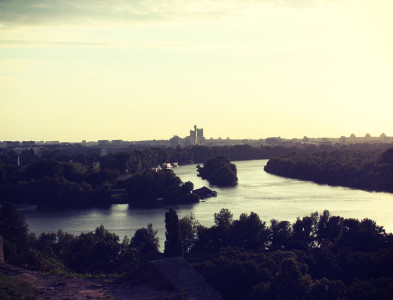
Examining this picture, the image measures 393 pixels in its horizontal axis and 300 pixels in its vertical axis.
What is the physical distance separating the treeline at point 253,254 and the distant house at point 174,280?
0.65ft

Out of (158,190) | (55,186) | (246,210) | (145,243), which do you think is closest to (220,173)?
(158,190)

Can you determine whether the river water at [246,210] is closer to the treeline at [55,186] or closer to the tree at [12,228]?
the treeline at [55,186]

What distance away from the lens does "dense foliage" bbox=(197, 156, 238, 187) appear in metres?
22.4

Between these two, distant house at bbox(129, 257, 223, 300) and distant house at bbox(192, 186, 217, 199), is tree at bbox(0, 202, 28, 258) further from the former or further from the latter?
distant house at bbox(192, 186, 217, 199)

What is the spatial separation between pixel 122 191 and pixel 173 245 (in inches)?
467

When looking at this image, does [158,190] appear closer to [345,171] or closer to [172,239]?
[345,171]

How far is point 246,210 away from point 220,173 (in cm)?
893

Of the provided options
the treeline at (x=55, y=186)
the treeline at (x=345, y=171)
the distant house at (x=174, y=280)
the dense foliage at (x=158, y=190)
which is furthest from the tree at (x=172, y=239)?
the treeline at (x=345, y=171)

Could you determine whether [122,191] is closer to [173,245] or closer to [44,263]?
[173,245]

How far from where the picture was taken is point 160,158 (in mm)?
34875

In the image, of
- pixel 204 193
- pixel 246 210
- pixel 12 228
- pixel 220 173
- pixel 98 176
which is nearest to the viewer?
pixel 12 228

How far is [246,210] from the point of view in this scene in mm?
14203

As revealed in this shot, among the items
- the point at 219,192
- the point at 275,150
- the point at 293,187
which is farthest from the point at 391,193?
the point at 275,150

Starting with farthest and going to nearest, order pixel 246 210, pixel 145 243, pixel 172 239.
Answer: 1. pixel 246 210
2. pixel 145 243
3. pixel 172 239
